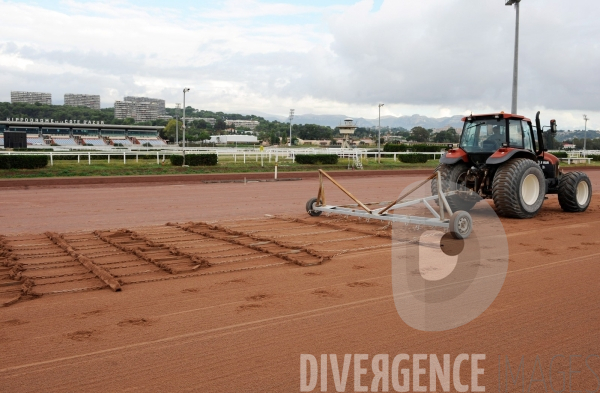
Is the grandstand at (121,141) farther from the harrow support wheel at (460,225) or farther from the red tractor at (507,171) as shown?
the harrow support wheel at (460,225)

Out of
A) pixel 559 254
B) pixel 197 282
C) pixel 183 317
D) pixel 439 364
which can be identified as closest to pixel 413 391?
pixel 439 364

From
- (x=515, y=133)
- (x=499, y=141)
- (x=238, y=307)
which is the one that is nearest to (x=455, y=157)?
(x=499, y=141)

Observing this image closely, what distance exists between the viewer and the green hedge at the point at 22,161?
24.7m

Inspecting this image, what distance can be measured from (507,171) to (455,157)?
1.42 meters

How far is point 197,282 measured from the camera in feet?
21.4

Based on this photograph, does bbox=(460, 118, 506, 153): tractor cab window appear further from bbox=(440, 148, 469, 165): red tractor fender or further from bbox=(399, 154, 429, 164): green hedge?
bbox=(399, 154, 429, 164): green hedge

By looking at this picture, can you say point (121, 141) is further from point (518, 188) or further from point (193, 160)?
point (518, 188)

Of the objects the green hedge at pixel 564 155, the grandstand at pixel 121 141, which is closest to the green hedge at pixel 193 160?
A: the green hedge at pixel 564 155

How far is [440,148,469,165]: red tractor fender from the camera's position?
1255cm

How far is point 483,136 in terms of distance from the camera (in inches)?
498

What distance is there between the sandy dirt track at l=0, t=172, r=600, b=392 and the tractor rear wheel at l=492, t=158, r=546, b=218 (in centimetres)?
102

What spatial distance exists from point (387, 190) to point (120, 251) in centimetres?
1296

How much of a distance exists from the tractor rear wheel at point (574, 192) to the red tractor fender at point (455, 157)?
2563mm

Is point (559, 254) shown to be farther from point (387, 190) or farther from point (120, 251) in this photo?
point (387, 190)
